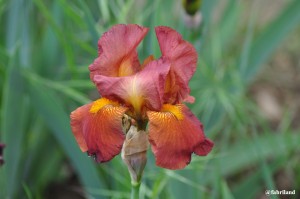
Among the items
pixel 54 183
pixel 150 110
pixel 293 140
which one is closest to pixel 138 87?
pixel 150 110

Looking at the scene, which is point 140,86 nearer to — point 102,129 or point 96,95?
point 102,129

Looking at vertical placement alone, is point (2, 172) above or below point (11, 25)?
below

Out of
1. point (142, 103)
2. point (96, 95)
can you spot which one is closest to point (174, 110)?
point (142, 103)

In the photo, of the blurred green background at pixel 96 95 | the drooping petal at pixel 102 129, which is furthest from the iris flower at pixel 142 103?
the blurred green background at pixel 96 95

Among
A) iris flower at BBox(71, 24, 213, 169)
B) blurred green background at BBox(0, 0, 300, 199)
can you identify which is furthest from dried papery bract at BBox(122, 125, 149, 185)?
blurred green background at BBox(0, 0, 300, 199)

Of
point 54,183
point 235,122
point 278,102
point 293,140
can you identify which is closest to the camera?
point 235,122

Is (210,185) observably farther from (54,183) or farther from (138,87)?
(138,87)

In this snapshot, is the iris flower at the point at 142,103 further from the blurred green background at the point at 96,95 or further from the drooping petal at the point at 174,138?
the blurred green background at the point at 96,95
